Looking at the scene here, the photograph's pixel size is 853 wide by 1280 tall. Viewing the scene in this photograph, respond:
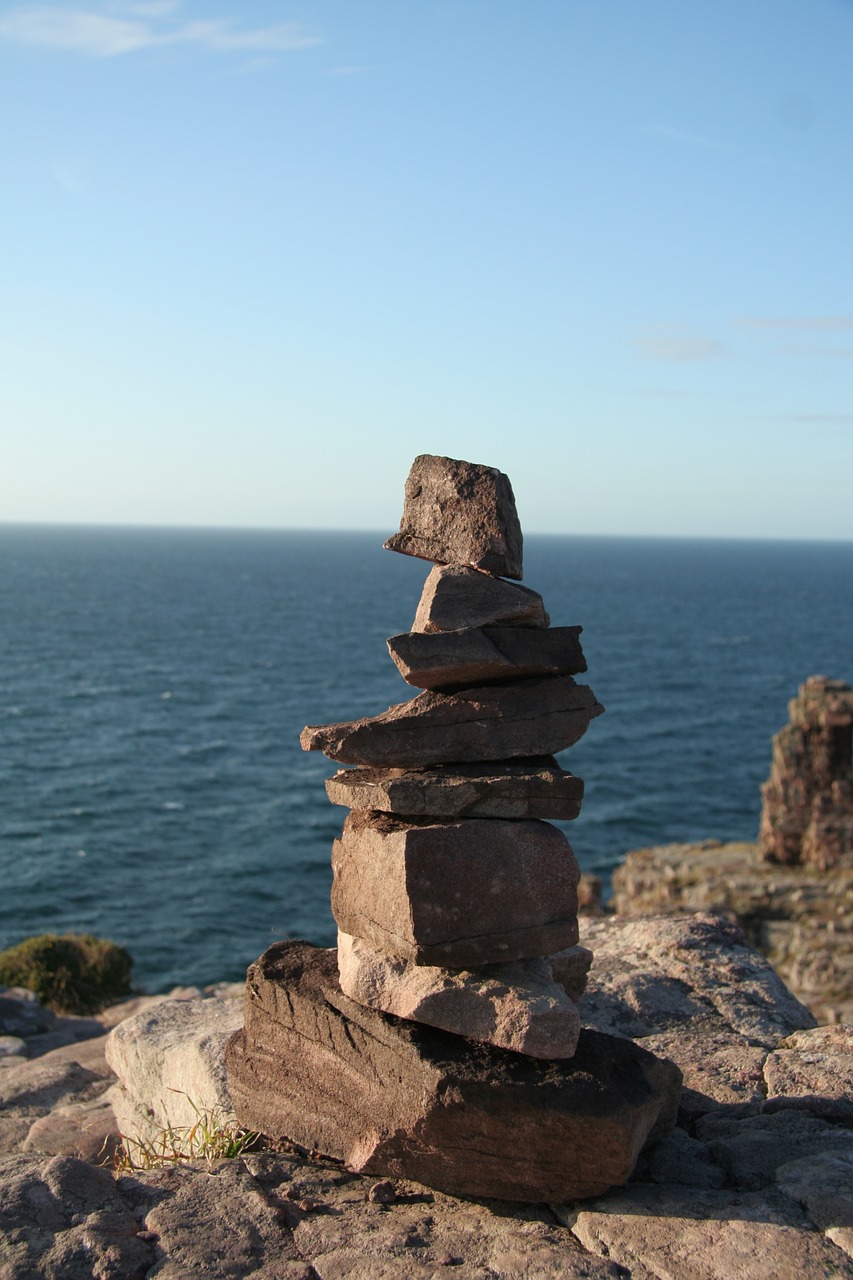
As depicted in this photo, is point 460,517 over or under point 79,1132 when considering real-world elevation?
over

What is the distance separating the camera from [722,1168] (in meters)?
8.34

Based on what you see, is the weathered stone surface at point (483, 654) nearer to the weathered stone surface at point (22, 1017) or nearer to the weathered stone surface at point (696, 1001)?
the weathered stone surface at point (696, 1001)

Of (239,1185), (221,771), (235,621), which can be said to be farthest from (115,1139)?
(235,621)

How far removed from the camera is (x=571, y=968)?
9.25 metres

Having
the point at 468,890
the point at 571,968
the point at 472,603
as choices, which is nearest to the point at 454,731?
the point at 472,603

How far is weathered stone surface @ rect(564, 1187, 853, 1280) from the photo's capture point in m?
6.82

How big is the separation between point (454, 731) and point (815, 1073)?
476 centimetres

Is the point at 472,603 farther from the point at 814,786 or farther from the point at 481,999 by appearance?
the point at 814,786

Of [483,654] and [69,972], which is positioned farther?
[69,972]

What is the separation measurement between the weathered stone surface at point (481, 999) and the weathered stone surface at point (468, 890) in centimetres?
13

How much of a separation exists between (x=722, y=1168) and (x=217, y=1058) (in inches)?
178

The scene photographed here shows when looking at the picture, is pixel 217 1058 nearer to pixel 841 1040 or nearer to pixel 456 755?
pixel 456 755

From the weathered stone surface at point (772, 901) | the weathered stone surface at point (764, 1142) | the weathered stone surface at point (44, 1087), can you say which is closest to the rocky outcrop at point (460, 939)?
the weathered stone surface at point (764, 1142)

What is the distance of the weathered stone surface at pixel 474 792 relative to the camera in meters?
8.31
